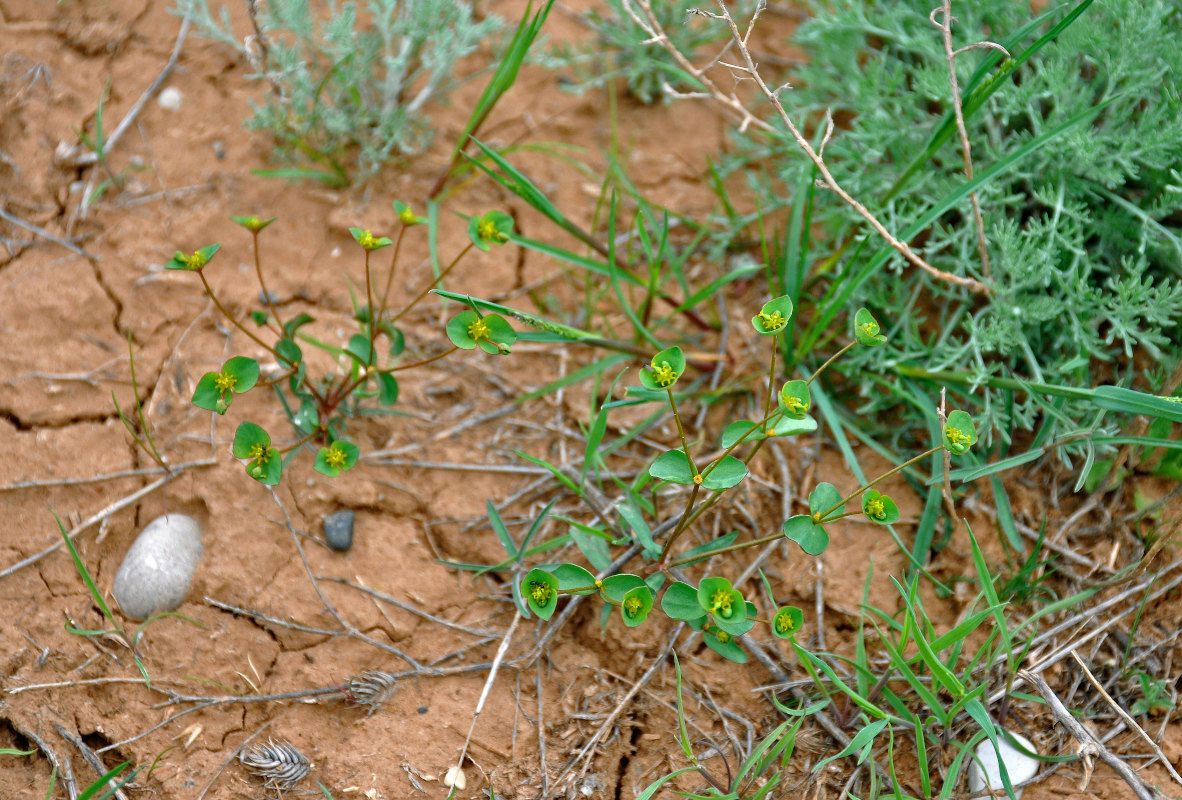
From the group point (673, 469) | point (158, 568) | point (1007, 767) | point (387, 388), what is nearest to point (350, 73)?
point (387, 388)

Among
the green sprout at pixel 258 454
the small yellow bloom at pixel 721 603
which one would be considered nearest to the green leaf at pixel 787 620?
the small yellow bloom at pixel 721 603

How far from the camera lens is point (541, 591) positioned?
182 cm

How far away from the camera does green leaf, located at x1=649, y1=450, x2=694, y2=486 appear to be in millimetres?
1730

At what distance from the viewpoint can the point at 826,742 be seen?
1939 mm

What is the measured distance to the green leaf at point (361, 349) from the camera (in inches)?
83.8

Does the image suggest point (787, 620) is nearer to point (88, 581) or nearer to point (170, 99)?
point (88, 581)

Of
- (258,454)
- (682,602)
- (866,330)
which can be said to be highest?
(866,330)

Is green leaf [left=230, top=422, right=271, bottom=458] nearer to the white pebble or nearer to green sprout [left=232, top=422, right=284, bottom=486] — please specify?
green sprout [left=232, top=422, right=284, bottom=486]

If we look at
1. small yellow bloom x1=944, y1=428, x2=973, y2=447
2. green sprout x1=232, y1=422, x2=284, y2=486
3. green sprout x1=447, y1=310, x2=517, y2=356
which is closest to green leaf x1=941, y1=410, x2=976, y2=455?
small yellow bloom x1=944, y1=428, x2=973, y2=447

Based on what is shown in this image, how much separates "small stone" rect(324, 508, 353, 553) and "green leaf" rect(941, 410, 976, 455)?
1460 millimetres

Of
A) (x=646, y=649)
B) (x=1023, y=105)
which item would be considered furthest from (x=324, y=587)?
(x=1023, y=105)

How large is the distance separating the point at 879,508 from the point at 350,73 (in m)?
2.13

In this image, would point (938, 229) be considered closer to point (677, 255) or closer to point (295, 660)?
point (677, 255)

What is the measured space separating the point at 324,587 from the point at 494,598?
430 millimetres
